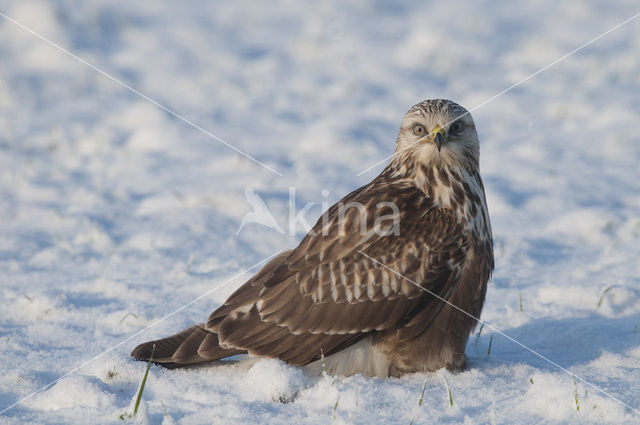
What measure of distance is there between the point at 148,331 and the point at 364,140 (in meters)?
5.01

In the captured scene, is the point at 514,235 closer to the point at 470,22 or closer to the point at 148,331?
the point at 148,331

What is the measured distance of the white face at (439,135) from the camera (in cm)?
469

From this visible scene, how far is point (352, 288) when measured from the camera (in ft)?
14.1

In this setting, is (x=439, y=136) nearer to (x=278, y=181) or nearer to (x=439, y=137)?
(x=439, y=137)

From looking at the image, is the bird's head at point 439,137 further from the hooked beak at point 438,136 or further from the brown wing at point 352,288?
the brown wing at point 352,288

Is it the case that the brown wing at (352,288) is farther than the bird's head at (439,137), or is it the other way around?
the bird's head at (439,137)

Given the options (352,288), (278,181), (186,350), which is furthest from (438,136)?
(278,181)

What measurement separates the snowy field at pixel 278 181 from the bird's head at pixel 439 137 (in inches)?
44.4

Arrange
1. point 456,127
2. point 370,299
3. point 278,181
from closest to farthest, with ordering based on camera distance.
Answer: point 370,299
point 456,127
point 278,181

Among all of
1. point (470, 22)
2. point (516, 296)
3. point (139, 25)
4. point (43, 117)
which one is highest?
point (470, 22)

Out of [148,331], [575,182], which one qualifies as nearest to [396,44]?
[575,182]

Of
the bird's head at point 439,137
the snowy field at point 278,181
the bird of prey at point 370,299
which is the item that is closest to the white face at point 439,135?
the bird's head at point 439,137

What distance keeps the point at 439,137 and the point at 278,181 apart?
3.95m

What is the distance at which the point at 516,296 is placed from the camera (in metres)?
5.93
